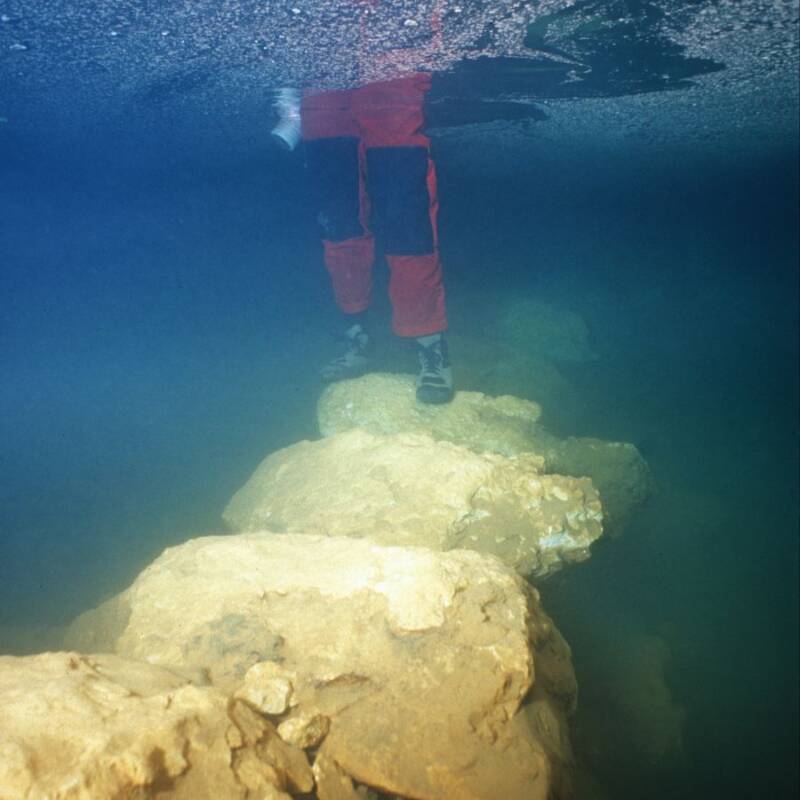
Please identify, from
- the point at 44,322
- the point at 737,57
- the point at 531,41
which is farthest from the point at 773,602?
the point at 44,322

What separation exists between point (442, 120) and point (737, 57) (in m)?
3.92

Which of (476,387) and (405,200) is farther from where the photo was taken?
(476,387)

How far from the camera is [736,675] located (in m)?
4.91

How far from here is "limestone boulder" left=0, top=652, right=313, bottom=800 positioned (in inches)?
52.8

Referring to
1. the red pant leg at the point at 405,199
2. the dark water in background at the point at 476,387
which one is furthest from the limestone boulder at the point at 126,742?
the red pant leg at the point at 405,199

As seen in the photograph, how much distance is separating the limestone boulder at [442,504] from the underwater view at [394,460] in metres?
0.03

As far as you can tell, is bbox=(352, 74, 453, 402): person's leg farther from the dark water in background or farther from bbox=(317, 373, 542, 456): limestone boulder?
the dark water in background

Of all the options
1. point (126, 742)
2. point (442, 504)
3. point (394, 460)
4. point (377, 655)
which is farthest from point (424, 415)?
point (126, 742)

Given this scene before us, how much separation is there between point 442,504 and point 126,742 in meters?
2.27

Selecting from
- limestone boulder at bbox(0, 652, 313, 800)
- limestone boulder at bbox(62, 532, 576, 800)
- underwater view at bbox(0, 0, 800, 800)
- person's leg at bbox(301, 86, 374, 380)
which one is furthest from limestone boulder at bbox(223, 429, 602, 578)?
person's leg at bbox(301, 86, 374, 380)

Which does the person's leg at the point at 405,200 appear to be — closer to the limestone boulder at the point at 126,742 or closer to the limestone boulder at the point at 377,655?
the limestone boulder at the point at 377,655

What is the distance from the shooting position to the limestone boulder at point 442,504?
3.33 meters

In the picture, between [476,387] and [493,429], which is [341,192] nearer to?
[493,429]

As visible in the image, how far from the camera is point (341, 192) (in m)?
4.83
